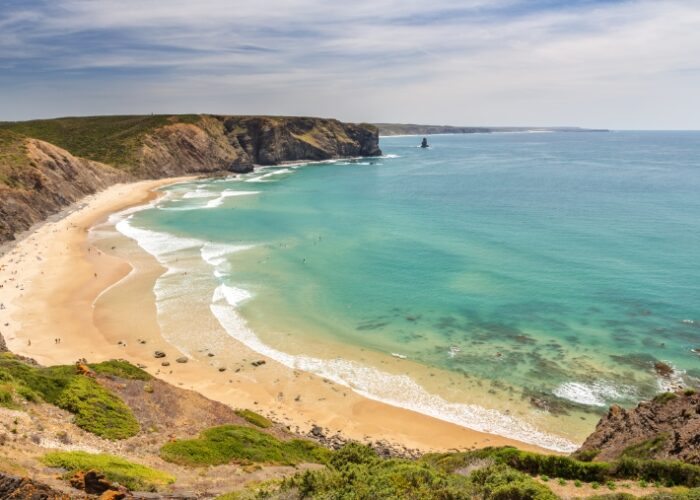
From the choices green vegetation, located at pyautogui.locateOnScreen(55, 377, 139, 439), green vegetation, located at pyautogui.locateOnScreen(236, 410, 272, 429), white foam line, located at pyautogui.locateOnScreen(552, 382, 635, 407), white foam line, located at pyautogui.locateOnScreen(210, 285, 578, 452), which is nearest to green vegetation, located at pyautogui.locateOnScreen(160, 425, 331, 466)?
green vegetation, located at pyautogui.locateOnScreen(236, 410, 272, 429)

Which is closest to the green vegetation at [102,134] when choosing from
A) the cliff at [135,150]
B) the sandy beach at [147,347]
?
the cliff at [135,150]

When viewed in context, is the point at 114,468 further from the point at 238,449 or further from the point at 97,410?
the point at 238,449

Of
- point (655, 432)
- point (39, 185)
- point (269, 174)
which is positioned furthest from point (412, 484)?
point (269, 174)

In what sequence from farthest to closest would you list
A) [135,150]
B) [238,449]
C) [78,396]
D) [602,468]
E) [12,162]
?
[135,150]
[12,162]
[78,396]
[238,449]
[602,468]

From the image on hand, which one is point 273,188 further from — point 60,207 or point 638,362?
point 638,362

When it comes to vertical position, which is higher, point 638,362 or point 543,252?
point 543,252

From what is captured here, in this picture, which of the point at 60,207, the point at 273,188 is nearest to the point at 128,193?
the point at 60,207

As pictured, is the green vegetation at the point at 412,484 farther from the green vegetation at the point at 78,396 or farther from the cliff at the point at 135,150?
the cliff at the point at 135,150
